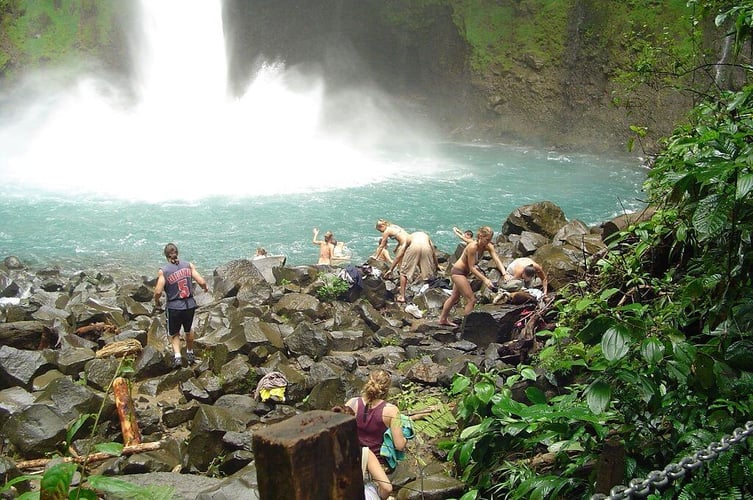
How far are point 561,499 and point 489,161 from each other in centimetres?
2867

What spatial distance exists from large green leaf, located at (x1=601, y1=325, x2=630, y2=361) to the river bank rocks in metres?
1.92

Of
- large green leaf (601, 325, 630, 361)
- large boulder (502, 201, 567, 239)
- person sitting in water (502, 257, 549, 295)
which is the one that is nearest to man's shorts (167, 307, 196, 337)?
person sitting in water (502, 257, 549, 295)

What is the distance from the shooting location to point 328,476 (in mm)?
2008

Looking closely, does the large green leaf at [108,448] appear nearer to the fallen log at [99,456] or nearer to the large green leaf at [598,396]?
the large green leaf at [598,396]

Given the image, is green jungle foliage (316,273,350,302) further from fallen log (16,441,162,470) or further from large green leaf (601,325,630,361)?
large green leaf (601,325,630,361)

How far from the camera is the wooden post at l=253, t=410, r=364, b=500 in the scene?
6.36ft

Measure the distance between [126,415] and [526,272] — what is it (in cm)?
640

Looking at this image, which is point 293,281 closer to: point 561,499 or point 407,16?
point 561,499

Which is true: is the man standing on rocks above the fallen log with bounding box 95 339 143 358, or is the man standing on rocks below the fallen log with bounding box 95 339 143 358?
above

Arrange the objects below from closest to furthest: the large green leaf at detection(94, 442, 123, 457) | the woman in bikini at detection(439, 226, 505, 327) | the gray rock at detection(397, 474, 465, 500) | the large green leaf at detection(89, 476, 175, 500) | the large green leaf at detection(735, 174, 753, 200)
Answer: the large green leaf at detection(89, 476, 175, 500), the large green leaf at detection(94, 442, 123, 457), the large green leaf at detection(735, 174, 753, 200), the gray rock at detection(397, 474, 465, 500), the woman in bikini at detection(439, 226, 505, 327)

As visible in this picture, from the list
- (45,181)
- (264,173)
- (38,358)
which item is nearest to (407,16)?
(264,173)

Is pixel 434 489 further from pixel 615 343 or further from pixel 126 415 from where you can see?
pixel 126 415

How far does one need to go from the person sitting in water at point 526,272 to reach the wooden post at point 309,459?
25.6ft

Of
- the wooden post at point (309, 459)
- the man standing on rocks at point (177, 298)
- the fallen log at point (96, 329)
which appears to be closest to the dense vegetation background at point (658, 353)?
the wooden post at point (309, 459)
